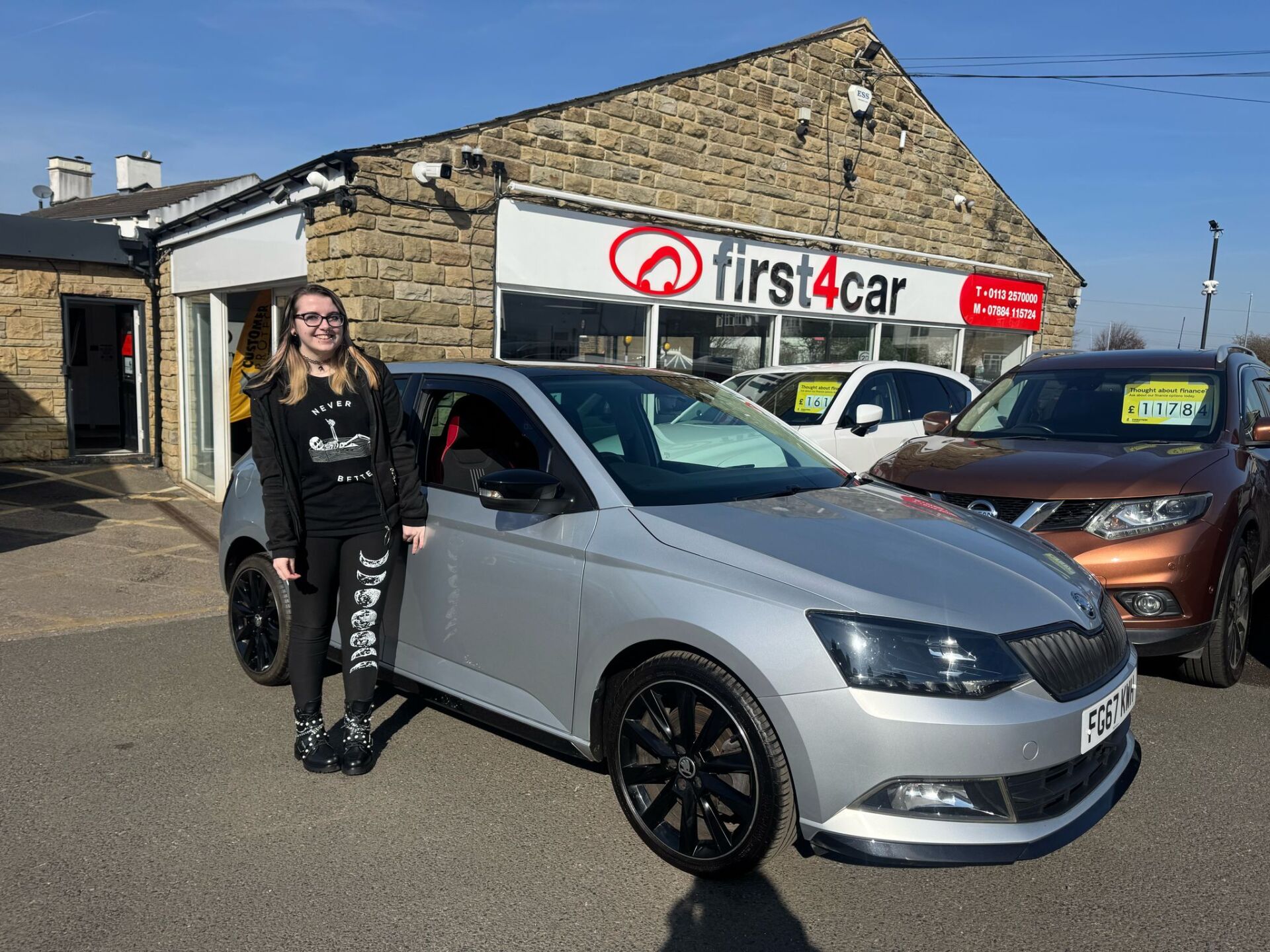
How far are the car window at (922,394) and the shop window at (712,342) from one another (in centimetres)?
221

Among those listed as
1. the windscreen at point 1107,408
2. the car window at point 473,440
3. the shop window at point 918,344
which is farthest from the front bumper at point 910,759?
the shop window at point 918,344

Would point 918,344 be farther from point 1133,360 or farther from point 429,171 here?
point 429,171

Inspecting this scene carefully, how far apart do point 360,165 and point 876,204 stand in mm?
7527

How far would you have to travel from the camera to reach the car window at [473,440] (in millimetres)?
3744

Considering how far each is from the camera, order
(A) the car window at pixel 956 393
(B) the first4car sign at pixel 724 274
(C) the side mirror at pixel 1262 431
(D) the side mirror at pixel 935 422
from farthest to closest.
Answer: (A) the car window at pixel 956 393
(B) the first4car sign at pixel 724 274
(D) the side mirror at pixel 935 422
(C) the side mirror at pixel 1262 431

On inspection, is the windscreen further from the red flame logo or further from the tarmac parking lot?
the red flame logo

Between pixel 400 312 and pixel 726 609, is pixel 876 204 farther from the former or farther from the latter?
pixel 726 609

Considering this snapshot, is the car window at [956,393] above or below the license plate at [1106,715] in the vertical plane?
above

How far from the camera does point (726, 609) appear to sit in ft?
9.36

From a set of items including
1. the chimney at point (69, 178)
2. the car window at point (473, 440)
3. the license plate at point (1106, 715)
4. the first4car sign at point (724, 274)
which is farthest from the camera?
the chimney at point (69, 178)

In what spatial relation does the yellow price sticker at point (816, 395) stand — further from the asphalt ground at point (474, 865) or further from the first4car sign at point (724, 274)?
the asphalt ground at point (474, 865)

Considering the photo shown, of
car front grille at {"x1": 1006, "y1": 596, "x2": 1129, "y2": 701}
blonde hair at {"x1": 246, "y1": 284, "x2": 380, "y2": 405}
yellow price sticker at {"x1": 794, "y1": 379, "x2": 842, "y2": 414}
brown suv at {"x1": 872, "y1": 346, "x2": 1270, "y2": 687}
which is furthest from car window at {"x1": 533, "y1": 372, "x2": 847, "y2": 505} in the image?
yellow price sticker at {"x1": 794, "y1": 379, "x2": 842, "y2": 414}

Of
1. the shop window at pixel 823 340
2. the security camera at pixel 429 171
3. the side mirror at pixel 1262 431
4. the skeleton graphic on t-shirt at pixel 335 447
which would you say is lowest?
the skeleton graphic on t-shirt at pixel 335 447

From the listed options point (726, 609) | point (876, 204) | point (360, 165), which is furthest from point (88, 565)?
point (876, 204)
